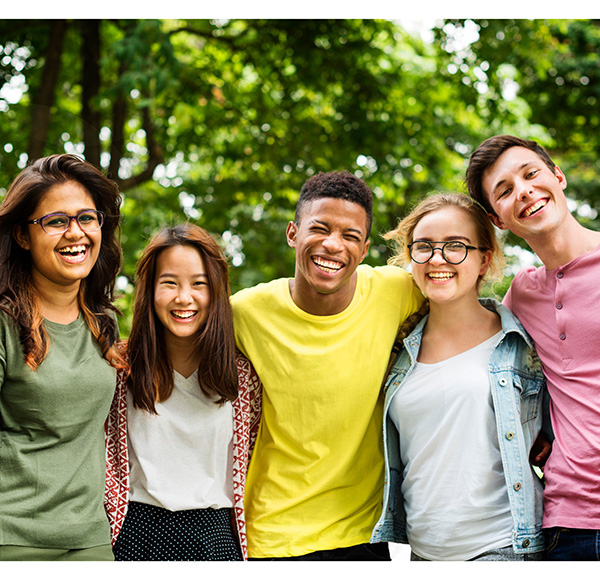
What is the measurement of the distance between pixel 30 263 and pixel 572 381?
2.19m

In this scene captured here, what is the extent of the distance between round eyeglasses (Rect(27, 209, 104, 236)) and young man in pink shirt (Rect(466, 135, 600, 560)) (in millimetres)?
1668

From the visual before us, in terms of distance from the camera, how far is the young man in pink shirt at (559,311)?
2.55m

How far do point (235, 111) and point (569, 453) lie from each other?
6.48 meters

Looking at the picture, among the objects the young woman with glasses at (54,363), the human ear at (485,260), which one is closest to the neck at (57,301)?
the young woman with glasses at (54,363)

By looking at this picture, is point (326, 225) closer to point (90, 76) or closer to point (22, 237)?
point (22, 237)

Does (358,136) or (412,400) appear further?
(358,136)

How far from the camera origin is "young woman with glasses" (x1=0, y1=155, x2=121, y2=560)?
7.91 ft

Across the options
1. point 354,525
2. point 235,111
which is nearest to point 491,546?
point 354,525

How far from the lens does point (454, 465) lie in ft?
8.81

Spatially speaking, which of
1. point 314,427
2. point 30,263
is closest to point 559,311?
point 314,427

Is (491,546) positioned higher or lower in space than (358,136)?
lower

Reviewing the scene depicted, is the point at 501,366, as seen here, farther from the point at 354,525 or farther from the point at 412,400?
the point at 354,525

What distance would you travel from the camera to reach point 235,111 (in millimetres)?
8172
